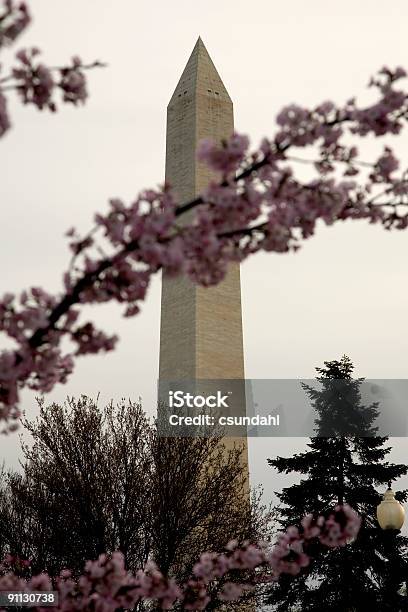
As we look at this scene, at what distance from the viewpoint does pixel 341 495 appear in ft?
73.0

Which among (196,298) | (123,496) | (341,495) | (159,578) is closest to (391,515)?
(159,578)

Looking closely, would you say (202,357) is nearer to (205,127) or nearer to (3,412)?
(205,127)

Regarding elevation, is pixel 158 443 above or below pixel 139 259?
above

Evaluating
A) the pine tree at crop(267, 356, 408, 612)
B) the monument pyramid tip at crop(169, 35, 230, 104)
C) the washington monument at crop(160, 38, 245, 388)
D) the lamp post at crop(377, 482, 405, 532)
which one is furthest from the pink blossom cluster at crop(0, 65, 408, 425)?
the monument pyramid tip at crop(169, 35, 230, 104)

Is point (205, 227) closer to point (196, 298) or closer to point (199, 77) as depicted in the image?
point (196, 298)

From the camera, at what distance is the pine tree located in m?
A: 20.7

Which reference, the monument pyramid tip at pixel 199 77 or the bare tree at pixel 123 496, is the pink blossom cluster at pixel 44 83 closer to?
the bare tree at pixel 123 496

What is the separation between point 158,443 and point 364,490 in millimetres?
6900

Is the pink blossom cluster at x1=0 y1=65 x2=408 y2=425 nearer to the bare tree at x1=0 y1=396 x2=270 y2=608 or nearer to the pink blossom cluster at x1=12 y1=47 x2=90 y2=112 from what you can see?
the pink blossom cluster at x1=12 y1=47 x2=90 y2=112

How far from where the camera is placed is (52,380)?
407 centimetres

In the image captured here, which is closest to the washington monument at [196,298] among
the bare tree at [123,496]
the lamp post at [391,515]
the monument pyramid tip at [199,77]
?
the monument pyramid tip at [199,77]

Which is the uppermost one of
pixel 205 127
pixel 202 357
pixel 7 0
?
pixel 205 127

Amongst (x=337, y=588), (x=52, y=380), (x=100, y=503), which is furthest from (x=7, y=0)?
(x=337, y=588)

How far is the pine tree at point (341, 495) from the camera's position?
20734 mm
